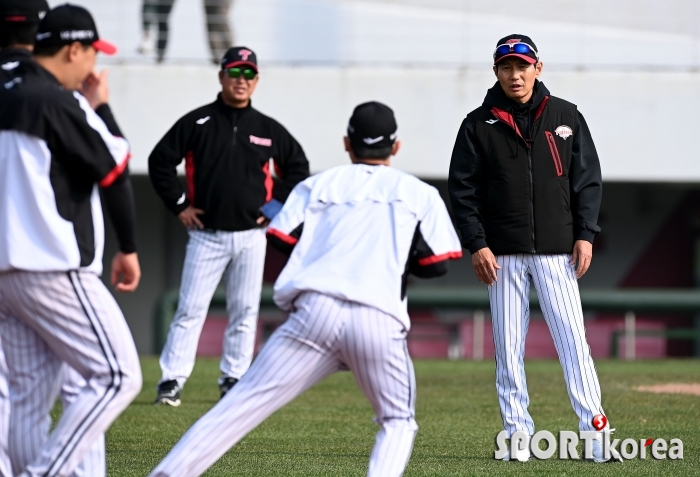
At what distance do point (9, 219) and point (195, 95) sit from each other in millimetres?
12481

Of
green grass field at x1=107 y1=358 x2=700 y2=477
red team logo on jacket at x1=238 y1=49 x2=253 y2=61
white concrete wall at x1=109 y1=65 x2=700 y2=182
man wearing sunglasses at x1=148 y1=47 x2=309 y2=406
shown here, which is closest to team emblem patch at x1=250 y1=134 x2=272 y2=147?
man wearing sunglasses at x1=148 y1=47 x2=309 y2=406

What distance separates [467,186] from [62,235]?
280 cm

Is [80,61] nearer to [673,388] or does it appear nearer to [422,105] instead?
[673,388]

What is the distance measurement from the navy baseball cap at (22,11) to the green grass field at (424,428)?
82.8 inches

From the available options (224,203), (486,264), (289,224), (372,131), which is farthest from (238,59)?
(289,224)

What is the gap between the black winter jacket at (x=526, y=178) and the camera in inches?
257

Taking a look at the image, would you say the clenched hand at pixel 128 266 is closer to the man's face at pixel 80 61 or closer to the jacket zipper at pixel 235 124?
the man's face at pixel 80 61

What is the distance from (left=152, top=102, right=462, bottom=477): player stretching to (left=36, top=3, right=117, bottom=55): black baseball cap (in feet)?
3.34

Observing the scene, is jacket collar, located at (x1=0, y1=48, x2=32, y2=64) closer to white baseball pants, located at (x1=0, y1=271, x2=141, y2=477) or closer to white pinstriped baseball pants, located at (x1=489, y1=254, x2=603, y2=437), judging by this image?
white baseball pants, located at (x1=0, y1=271, x2=141, y2=477)

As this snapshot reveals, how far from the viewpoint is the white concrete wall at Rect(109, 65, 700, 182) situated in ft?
54.8

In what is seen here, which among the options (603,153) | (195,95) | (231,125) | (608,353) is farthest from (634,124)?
(231,125)

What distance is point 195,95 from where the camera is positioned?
54.9 ft

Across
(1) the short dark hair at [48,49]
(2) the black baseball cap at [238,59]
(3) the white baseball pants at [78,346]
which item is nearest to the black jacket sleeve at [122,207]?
(3) the white baseball pants at [78,346]

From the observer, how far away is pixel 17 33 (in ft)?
17.5
